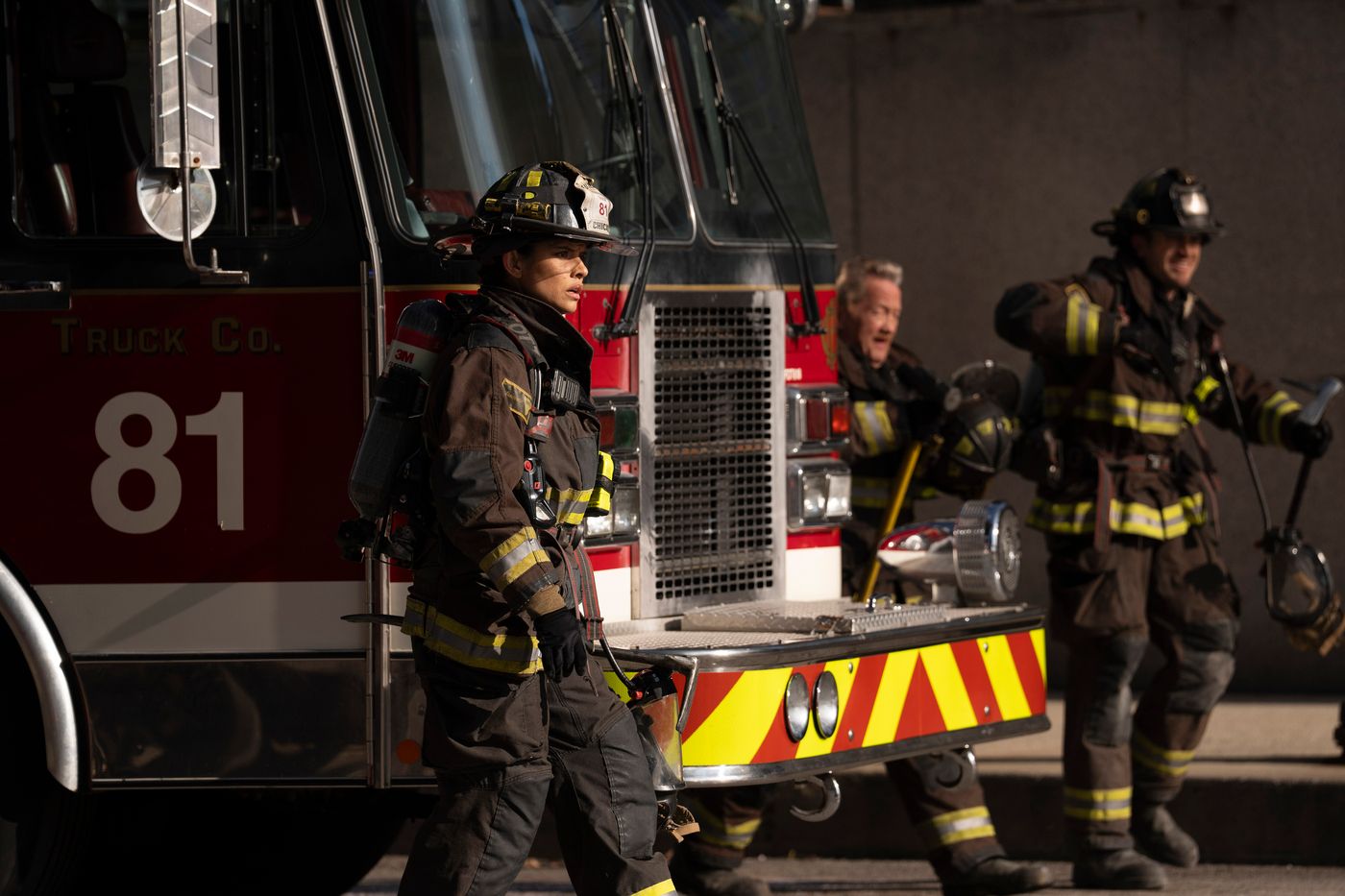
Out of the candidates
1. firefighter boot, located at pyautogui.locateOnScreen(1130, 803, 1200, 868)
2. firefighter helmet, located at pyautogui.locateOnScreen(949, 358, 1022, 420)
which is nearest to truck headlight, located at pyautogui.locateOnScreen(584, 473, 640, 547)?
firefighter helmet, located at pyautogui.locateOnScreen(949, 358, 1022, 420)

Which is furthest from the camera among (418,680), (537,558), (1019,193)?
(1019,193)

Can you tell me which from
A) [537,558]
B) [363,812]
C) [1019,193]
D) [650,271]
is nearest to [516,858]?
[537,558]

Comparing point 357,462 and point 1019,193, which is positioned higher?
point 1019,193

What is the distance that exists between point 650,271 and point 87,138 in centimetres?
133

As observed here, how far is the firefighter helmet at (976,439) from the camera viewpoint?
6.48 metres

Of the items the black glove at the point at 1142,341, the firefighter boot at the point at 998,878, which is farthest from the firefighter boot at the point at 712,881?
the black glove at the point at 1142,341

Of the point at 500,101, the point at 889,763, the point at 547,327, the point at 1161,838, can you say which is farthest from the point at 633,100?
the point at 1161,838

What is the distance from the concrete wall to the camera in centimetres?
892

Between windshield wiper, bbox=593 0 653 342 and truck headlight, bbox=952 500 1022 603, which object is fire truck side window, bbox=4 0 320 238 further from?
truck headlight, bbox=952 500 1022 603

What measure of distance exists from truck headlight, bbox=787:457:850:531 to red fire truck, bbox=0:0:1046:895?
479mm

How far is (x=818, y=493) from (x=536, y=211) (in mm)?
1578

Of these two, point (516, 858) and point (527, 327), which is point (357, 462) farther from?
point (516, 858)

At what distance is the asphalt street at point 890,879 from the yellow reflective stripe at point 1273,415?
1291 millimetres

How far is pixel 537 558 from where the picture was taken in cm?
440
